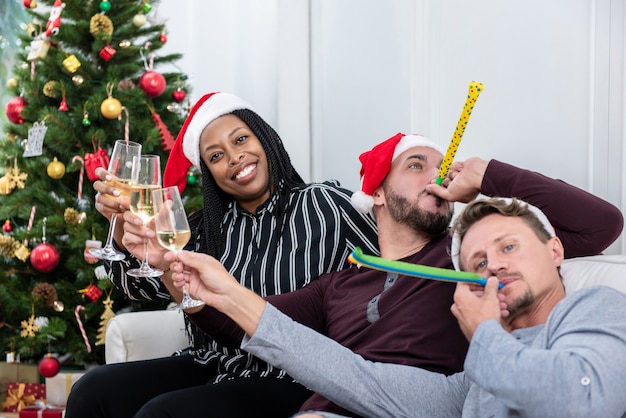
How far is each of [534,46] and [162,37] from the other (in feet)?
6.50

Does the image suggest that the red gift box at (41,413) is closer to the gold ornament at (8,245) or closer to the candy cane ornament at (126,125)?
the gold ornament at (8,245)

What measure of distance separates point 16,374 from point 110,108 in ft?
4.58

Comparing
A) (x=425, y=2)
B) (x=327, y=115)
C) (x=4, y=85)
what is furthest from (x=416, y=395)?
(x=4, y=85)

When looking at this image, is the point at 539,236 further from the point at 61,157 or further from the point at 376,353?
the point at 61,157

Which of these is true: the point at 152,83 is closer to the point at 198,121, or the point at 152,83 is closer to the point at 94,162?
the point at 94,162

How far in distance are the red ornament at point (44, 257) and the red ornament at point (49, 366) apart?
39cm

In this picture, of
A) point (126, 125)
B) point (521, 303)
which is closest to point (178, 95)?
point (126, 125)

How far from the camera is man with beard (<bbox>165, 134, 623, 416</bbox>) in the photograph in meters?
1.75

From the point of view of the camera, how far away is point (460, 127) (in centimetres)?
189

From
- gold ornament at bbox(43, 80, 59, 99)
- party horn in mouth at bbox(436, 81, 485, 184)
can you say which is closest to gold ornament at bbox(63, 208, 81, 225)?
gold ornament at bbox(43, 80, 59, 99)

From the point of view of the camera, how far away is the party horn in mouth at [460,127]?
182 centimetres

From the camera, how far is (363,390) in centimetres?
159

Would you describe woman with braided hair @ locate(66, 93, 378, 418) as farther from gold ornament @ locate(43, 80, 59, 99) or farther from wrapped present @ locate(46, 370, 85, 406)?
wrapped present @ locate(46, 370, 85, 406)

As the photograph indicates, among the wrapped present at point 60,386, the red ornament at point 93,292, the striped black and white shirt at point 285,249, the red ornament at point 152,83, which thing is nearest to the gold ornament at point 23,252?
the red ornament at point 93,292
